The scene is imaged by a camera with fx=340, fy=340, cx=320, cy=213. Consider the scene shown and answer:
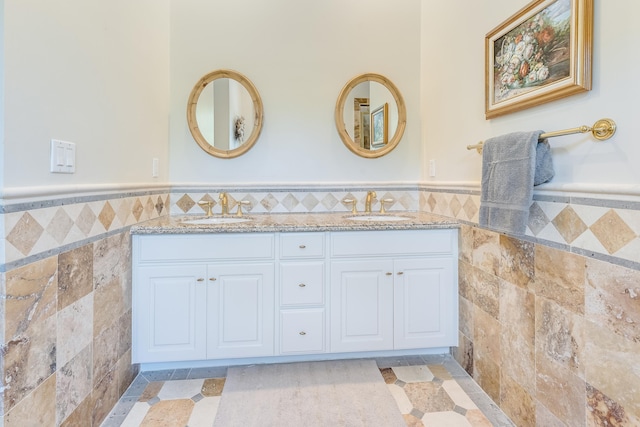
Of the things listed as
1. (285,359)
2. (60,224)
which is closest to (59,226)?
(60,224)

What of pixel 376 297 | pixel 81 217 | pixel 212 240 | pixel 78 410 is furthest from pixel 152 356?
pixel 376 297

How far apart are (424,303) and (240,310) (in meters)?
1.02

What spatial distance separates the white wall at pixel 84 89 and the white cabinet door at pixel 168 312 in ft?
1.74

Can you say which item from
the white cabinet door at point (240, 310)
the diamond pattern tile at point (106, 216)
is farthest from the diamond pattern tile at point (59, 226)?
the white cabinet door at point (240, 310)

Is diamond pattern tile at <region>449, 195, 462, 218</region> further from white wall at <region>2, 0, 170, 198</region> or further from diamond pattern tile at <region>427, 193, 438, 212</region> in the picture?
white wall at <region>2, 0, 170, 198</region>

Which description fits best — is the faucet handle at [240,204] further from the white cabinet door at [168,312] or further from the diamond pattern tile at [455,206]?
the diamond pattern tile at [455,206]

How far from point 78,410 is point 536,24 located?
237 centimetres

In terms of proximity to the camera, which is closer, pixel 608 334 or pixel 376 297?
pixel 608 334

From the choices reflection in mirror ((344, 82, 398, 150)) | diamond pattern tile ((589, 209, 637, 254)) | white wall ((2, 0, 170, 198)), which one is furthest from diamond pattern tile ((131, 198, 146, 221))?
diamond pattern tile ((589, 209, 637, 254))

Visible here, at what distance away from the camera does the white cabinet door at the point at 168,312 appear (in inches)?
69.5

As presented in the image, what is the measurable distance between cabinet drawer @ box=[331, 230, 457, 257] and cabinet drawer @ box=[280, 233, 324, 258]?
8 centimetres

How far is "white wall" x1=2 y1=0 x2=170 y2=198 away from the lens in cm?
103

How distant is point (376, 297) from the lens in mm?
1898

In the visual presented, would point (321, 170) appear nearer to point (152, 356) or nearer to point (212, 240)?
point (212, 240)
